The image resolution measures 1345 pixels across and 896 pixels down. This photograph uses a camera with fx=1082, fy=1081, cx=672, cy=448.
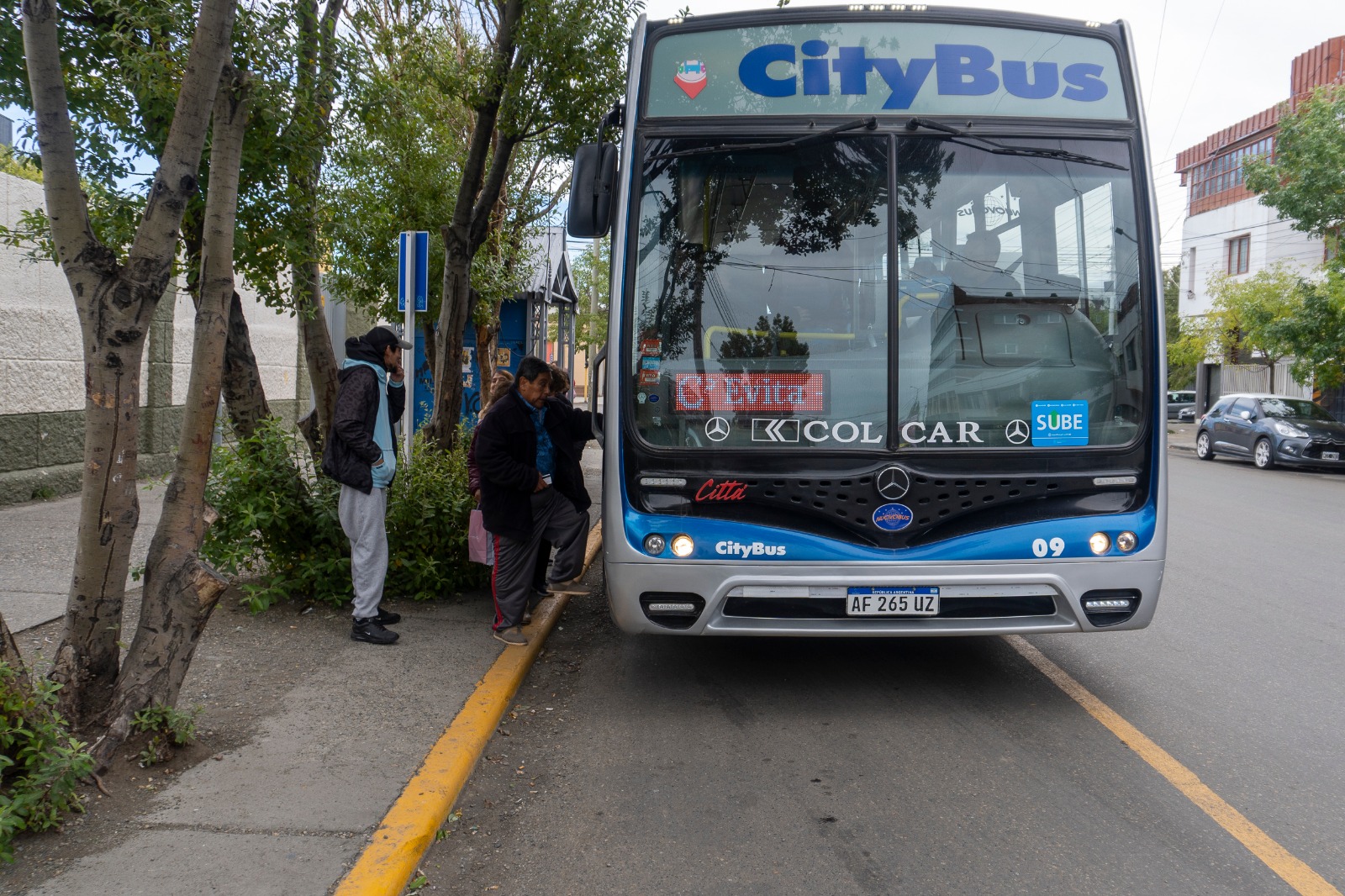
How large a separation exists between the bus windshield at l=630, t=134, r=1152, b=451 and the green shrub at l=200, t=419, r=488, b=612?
2497 mm

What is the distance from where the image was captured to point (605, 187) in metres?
5.59

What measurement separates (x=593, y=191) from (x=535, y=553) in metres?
2.19

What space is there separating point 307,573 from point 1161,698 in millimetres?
5014

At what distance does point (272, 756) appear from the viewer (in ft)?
14.4

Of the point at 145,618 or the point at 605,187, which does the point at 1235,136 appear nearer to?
the point at 605,187

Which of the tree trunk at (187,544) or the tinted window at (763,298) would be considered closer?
the tree trunk at (187,544)

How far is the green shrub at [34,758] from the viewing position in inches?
134

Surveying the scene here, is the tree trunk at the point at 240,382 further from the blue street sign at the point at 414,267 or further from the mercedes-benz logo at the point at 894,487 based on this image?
the mercedes-benz logo at the point at 894,487

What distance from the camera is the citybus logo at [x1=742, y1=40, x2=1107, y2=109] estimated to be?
540cm

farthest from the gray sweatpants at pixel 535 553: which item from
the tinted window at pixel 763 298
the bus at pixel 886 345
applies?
the tinted window at pixel 763 298

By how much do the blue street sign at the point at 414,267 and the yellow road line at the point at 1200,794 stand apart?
16.7 feet

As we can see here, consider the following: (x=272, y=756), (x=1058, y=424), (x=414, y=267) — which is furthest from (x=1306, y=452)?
(x=272, y=756)

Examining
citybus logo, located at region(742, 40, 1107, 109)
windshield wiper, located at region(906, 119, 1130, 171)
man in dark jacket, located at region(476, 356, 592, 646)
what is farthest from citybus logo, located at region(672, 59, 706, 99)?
man in dark jacket, located at region(476, 356, 592, 646)

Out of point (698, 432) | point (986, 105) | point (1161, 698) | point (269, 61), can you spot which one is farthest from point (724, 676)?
point (269, 61)
